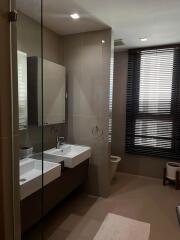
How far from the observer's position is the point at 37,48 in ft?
5.69

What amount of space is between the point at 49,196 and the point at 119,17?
229cm

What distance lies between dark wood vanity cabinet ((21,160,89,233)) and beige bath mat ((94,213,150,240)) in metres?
0.62

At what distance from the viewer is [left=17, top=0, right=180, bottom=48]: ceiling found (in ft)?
6.72

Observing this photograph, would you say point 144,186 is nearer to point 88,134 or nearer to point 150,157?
point 150,157

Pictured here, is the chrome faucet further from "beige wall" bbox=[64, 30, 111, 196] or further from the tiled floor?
the tiled floor

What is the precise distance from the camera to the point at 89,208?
276 cm

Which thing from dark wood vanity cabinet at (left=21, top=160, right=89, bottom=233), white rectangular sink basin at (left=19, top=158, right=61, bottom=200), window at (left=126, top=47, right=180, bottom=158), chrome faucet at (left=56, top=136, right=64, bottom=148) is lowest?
dark wood vanity cabinet at (left=21, top=160, right=89, bottom=233)

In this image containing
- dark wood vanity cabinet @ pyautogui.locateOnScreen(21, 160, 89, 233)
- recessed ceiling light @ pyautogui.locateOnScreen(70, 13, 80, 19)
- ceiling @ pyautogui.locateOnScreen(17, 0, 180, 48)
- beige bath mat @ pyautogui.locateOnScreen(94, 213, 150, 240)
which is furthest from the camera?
recessed ceiling light @ pyautogui.locateOnScreen(70, 13, 80, 19)

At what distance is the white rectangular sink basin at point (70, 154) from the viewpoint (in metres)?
2.41

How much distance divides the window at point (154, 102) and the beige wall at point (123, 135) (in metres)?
0.12

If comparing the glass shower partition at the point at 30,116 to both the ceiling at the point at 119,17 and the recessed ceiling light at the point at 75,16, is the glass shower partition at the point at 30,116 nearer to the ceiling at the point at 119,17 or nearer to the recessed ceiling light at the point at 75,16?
the ceiling at the point at 119,17

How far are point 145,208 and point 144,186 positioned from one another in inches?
29.8

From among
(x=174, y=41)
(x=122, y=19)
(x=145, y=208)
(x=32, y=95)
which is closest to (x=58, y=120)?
(x=32, y=95)

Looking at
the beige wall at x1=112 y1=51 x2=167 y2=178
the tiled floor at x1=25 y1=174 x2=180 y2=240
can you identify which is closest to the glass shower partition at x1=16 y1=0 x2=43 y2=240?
the tiled floor at x1=25 y1=174 x2=180 y2=240
